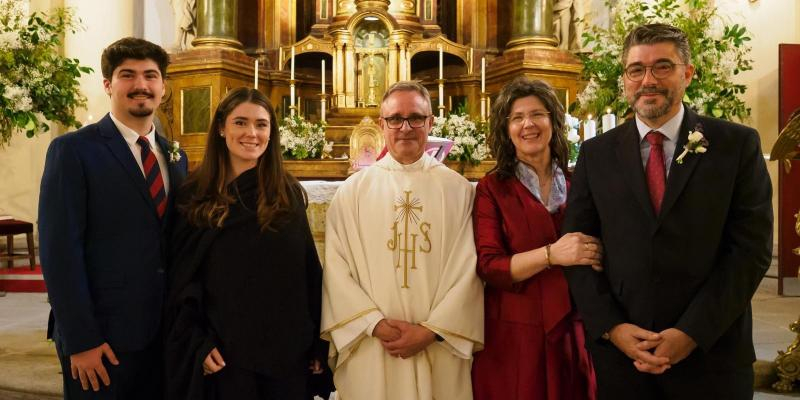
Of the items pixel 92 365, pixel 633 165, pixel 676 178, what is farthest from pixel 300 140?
pixel 676 178

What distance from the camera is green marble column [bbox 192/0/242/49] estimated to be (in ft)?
28.1

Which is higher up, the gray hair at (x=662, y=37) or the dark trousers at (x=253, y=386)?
the gray hair at (x=662, y=37)

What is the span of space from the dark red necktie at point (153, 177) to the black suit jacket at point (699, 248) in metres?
1.44

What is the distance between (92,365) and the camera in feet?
7.16

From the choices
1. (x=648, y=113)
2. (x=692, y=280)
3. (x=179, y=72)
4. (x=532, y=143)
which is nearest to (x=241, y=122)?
(x=532, y=143)

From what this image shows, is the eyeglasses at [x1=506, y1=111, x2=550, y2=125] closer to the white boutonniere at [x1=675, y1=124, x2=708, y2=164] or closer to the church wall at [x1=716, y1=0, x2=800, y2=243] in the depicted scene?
the white boutonniere at [x1=675, y1=124, x2=708, y2=164]

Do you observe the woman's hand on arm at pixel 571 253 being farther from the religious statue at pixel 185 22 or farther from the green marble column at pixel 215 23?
the religious statue at pixel 185 22

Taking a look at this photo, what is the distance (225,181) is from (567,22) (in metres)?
7.21

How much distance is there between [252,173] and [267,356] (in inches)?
24.5

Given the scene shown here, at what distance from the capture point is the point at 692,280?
1967mm

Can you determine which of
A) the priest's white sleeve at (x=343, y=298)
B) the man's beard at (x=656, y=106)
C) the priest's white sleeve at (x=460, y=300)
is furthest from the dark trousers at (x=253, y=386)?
the man's beard at (x=656, y=106)

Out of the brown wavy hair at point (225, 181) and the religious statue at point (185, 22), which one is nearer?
the brown wavy hair at point (225, 181)

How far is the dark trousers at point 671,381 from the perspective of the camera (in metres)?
1.95

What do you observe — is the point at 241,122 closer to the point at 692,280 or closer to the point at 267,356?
the point at 267,356
